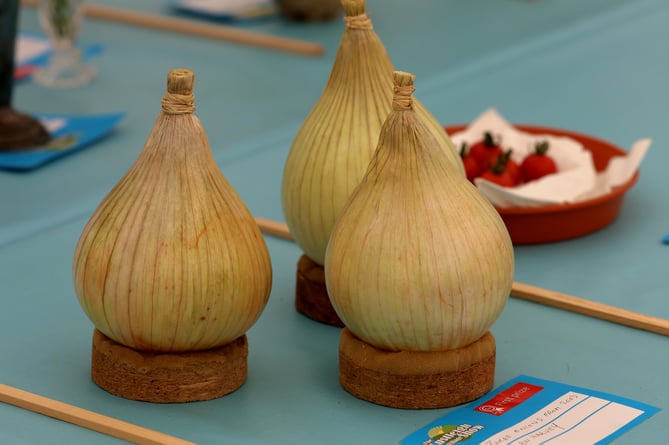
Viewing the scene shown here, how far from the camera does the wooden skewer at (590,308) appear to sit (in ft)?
3.49

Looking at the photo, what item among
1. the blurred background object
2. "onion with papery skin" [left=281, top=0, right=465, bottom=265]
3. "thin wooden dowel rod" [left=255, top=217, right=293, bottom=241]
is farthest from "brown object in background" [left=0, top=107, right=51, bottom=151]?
"onion with papery skin" [left=281, top=0, right=465, bottom=265]

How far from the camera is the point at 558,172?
1.35 metres

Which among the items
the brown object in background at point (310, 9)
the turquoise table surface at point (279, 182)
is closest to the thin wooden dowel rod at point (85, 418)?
the turquoise table surface at point (279, 182)

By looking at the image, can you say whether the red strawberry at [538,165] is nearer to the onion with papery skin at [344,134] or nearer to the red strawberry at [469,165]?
the red strawberry at [469,165]

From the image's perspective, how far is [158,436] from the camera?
0.85 m

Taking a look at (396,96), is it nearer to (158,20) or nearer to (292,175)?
(292,175)

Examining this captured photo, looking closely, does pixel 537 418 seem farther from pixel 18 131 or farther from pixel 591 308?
pixel 18 131

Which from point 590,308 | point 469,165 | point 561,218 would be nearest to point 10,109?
point 469,165

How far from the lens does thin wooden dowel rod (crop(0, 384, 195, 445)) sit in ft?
2.79

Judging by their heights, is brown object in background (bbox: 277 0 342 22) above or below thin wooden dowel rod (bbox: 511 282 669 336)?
above

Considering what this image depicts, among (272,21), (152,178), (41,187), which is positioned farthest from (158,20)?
(152,178)

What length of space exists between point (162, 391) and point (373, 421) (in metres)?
0.16

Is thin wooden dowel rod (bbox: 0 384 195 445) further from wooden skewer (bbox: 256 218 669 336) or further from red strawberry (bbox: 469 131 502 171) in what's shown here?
red strawberry (bbox: 469 131 502 171)

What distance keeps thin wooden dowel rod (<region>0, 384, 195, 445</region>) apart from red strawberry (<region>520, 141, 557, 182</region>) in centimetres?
62
